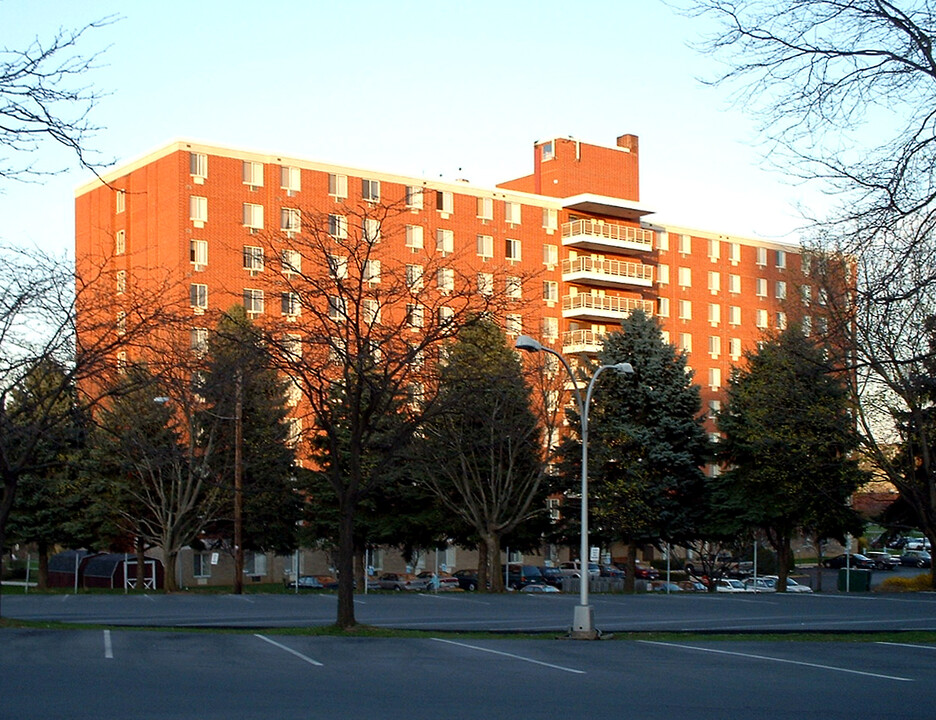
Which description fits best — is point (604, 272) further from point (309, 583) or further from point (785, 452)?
point (785, 452)

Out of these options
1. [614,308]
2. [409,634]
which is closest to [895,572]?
[614,308]

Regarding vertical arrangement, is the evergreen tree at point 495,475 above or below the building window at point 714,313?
below

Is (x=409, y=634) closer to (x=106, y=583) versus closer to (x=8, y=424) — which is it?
(x=8, y=424)

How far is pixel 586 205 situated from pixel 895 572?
32.2 metres

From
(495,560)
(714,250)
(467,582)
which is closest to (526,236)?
(714,250)

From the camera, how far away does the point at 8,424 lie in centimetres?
2109

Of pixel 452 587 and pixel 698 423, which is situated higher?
pixel 698 423

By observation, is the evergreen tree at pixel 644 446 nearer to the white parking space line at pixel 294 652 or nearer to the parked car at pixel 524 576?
the parked car at pixel 524 576

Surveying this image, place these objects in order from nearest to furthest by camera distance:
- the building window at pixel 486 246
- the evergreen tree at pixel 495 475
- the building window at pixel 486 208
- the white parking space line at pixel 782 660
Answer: the white parking space line at pixel 782 660 → the evergreen tree at pixel 495 475 → the building window at pixel 486 246 → the building window at pixel 486 208

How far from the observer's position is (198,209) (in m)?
67.6

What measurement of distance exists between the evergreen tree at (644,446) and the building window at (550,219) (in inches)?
1174

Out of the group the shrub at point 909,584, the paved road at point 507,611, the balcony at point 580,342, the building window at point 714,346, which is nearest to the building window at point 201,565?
the balcony at point 580,342

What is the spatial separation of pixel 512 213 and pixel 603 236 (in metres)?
6.89

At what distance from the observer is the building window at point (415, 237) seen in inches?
2933
